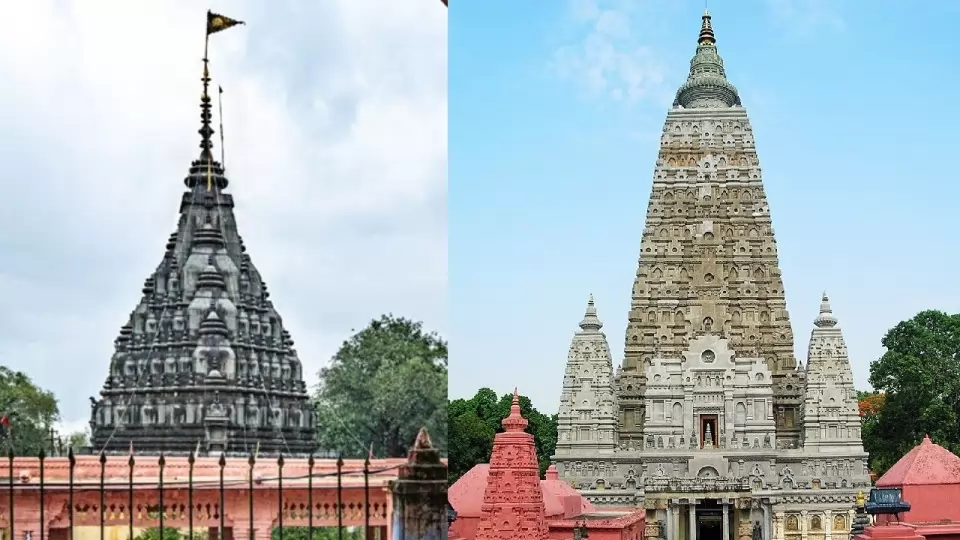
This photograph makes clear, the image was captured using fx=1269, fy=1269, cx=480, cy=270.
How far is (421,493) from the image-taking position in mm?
4941

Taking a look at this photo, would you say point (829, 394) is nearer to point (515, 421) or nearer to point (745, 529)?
point (745, 529)

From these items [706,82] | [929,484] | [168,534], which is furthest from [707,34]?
[168,534]

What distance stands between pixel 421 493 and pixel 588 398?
17.9 metres

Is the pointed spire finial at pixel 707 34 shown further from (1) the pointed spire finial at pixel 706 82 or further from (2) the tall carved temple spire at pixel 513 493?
(2) the tall carved temple spire at pixel 513 493

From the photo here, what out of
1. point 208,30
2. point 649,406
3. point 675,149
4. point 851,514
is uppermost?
point 675,149

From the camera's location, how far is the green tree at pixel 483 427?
82.3 ft

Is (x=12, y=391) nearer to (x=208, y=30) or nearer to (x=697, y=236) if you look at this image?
(x=208, y=30)

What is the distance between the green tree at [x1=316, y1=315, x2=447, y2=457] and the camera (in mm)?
5148

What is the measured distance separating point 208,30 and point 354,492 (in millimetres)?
1962

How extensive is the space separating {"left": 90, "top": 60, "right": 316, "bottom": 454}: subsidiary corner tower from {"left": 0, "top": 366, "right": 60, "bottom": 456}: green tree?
207 mm

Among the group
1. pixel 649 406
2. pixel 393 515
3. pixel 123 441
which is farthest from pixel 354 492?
pixel 649 406

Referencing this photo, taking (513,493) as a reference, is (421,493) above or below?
above

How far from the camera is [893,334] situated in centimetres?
2597

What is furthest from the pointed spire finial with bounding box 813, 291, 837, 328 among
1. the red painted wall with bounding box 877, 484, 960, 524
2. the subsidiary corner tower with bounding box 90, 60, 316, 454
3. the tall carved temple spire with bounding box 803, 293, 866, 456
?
the subsidiary corner tower with bounding box 90, 60, 316, 454
